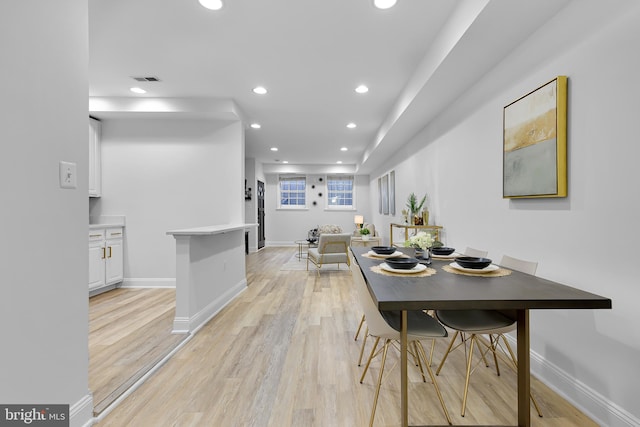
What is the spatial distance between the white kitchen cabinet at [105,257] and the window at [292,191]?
19.8 ft

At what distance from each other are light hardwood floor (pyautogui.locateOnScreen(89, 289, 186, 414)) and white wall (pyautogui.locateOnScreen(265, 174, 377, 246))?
5852mm

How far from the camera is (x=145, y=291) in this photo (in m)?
4.12

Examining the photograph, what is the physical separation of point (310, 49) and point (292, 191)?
736cm

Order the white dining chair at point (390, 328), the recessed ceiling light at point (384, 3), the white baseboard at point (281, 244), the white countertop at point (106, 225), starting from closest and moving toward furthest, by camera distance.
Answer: the white dining chair at point (390, 328)
the recessed ceiling light at point (384, 3)
the white countertop at point (106, 225)
the white baseboard at point (281, 244)

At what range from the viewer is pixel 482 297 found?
4.20 feet

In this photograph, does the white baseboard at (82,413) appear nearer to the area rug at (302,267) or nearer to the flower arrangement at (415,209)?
the flower arrangement at (415,209)

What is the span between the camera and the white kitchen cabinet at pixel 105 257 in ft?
12.4

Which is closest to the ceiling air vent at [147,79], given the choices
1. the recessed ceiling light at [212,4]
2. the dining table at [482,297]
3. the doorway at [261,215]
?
the recessed ceiling light at [212,4]

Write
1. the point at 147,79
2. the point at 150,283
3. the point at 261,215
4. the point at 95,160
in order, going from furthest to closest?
the point at 261,215 < the point at 150,283 < the point at 95,160 < the point at 147,79

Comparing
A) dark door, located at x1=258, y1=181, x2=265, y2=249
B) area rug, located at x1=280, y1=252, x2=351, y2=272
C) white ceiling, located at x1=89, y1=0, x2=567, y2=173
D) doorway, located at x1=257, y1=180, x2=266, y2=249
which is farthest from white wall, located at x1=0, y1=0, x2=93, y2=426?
dark door, located at x1=258, y1=181, x2=265, y2=249

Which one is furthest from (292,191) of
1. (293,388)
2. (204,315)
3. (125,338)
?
(293,388)

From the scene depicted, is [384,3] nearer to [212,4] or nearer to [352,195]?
[212,4]

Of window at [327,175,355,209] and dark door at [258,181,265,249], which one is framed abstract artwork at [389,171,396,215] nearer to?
window at [327,175,355,209]

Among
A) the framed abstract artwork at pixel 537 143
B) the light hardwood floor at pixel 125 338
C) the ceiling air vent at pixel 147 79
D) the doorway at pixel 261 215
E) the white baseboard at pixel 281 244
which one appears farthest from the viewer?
the white baseboard at pixel 281 244
